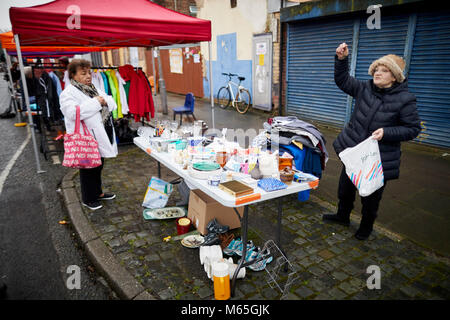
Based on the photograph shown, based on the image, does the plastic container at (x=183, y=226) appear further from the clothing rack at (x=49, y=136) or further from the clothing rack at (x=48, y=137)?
the clothing rack at (x=48, y=137)

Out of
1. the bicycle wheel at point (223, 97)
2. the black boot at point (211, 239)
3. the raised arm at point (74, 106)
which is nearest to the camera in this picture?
the black boot at point (211, 239)

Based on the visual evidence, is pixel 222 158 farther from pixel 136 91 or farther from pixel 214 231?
pixel 136 91

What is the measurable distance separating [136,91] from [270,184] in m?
5.09

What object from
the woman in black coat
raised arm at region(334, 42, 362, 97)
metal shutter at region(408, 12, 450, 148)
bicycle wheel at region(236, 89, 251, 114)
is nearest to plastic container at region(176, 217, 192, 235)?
the woman in black coat

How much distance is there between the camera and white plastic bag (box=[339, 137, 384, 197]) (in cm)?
300

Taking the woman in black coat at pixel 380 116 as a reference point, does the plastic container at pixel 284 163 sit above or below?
below

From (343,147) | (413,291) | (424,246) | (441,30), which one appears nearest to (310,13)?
(441,30)

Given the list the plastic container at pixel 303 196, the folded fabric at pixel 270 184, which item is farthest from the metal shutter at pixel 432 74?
the folded fabric at pixel 270 184

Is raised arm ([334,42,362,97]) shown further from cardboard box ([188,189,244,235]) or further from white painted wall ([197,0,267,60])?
white painted wall ([197,0,267,60])

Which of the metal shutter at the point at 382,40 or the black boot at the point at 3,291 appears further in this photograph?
the metal shutter at the point at 382,40

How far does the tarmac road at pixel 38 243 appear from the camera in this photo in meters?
2.82

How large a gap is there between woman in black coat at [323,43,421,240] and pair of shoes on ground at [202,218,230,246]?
1479mm

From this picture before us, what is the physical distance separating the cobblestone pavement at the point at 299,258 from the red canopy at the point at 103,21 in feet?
8.72
